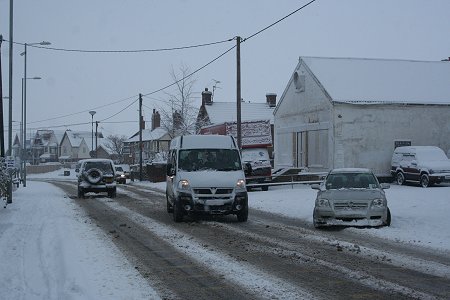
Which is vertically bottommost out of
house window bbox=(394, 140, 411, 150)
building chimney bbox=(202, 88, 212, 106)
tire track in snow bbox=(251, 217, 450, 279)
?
tire track in snow bbox=(251, 217, 450, 279)

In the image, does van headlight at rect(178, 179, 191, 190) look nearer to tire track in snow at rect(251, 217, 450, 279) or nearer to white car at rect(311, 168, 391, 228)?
white car at rect(311, 168, 391, 228)

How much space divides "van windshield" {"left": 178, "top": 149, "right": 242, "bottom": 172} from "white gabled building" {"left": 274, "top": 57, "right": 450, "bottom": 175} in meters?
16.1

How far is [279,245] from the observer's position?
37.8 feet

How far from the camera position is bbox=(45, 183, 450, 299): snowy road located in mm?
7457

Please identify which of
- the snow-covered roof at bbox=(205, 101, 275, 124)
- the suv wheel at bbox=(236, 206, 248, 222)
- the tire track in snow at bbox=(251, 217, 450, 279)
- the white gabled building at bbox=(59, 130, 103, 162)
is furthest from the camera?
the white gabled building at bbox=(59, 130, 103, 162)

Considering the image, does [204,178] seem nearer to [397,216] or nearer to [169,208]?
[169,208]

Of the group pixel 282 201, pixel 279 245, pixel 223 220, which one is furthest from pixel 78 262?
pixel 282 201

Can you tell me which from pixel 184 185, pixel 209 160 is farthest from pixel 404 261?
pixel 209 160

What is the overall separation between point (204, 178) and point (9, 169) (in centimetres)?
1052

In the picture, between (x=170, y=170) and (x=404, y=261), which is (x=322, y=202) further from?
(x=170, y=170)

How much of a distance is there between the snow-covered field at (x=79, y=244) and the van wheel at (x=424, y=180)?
5.93m

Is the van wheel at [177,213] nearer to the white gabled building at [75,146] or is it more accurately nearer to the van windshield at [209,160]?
the van windshield at [209,160]

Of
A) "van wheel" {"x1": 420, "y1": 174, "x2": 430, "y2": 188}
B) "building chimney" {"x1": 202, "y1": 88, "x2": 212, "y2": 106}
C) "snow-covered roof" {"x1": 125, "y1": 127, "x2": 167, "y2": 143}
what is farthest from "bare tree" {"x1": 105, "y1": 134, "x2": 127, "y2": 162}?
"van wheel" {"x1": 420, "y1": 174, "x2": 430, "y2": 188}

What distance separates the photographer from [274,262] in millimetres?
9547
